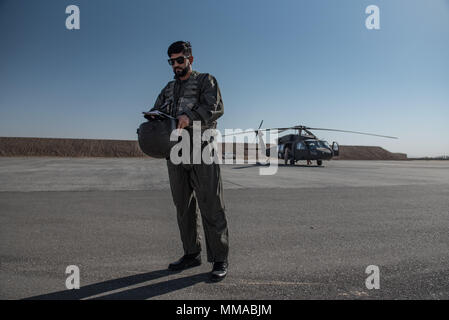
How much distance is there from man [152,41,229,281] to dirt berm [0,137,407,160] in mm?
62459

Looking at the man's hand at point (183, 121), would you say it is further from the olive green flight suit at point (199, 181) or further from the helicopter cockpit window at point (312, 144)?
the helicopter cockpit window at point (312, 144)

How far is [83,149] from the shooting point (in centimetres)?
6738

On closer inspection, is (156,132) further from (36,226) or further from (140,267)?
(36,226)

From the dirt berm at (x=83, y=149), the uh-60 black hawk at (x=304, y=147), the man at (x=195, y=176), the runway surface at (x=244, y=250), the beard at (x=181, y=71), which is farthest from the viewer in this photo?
the dirt berm at (x=83, y=149)

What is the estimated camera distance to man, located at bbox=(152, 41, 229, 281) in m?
2.53

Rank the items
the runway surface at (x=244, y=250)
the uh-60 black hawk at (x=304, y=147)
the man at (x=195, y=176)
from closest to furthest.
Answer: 1. the runway surface at (x=244, y=250)
2. the man at (x=195, y=176)
3. the uh-60 black hawk at (x=304, y=147)

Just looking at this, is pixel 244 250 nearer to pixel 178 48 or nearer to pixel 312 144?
pixel 178 48

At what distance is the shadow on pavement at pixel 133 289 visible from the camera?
202 centimetres

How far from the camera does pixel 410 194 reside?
7.10m

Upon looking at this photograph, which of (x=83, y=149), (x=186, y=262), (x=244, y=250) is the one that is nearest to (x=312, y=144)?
(x=244, y=250)

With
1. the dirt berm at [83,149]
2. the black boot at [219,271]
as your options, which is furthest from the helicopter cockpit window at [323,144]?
the dirt berm at [83,149]

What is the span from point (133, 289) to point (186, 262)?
24.1 inches

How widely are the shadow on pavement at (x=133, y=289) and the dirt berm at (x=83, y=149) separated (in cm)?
6287

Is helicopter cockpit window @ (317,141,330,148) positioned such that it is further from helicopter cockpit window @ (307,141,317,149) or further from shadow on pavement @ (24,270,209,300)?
shadow on pavement @ (24,270,209,300)
